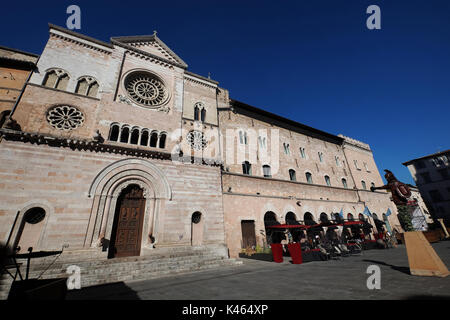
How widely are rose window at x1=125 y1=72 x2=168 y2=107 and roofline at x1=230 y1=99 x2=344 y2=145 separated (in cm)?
693

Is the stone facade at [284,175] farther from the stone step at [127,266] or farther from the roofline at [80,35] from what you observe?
the roofline at [80,35]

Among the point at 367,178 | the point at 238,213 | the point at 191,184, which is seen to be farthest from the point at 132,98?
the point at 367,178

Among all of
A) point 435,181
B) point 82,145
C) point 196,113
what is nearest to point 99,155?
point 82,145

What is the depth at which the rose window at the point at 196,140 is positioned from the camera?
14820mm

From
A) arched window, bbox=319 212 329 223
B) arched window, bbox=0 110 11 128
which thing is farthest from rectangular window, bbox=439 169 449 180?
arched window, bbox=0 110 11 128

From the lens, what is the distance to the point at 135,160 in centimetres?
1204

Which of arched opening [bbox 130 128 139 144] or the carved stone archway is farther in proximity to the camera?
arched opening [bbox 130 128 139 144]

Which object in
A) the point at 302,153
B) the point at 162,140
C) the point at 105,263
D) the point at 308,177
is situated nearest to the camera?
the point at 105,263

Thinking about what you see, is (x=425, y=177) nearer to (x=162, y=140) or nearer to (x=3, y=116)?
(x=162, y=140)

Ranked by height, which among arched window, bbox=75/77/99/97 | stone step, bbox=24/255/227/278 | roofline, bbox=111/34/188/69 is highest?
roofline, bbox=111/34/188/69

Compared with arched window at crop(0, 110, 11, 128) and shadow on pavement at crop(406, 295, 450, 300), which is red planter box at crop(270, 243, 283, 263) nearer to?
shadow on pavement at crop(406, 295, 450, 300)

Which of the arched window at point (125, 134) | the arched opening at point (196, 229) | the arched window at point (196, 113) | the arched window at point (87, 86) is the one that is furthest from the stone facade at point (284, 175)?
the arched window at point (87, 86)

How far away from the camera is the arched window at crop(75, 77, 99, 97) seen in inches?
489

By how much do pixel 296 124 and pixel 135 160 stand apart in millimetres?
19015
